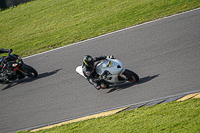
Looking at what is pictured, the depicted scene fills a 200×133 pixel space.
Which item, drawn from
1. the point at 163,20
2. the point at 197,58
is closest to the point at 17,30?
the point at 163,20

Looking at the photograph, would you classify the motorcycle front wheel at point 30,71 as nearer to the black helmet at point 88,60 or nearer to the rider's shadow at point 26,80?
the rider's shadow at point 26,80

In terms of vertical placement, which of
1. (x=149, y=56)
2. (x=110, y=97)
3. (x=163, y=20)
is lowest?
(x=110, y=97)

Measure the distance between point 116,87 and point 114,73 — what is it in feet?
2.81

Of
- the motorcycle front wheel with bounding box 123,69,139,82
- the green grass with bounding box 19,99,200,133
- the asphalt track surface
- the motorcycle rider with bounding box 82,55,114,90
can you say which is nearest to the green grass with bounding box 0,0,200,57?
the asphalt track surface

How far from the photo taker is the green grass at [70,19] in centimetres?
1528

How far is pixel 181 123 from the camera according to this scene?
5.98m

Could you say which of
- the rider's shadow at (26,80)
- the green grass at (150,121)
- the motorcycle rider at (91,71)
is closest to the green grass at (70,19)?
the rider's shadow at (26,80)

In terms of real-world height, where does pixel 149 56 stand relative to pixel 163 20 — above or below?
below

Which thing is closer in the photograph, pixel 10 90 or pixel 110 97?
pixel 110 97

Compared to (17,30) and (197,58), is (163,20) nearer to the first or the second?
(197,58)

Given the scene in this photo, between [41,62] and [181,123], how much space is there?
940 centimetres

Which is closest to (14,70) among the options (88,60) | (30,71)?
(30,71)

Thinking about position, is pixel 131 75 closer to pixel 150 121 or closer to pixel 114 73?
pixel 114 73

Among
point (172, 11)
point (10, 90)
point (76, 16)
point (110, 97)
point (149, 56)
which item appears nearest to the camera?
point (110, 97)
